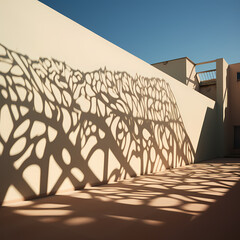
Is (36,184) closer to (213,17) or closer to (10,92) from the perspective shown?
(10,92)

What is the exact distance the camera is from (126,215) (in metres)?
2.21

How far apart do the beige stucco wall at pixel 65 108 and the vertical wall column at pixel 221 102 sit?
598 cm

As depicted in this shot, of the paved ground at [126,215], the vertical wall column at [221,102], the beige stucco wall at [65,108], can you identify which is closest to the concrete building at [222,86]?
the vertical wall column at [221,102]

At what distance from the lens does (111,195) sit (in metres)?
3.04

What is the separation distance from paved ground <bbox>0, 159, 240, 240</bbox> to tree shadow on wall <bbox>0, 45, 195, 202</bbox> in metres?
0.36

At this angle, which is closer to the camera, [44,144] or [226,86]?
[44,144]

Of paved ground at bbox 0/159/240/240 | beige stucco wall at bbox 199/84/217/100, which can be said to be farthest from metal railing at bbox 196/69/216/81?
paved ground at bbox 0/159/240/240

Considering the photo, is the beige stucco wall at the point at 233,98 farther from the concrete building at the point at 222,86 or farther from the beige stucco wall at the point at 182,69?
the beige stucco wall at the point at 182,69

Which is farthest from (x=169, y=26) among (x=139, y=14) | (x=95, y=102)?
(x=95, y=102)

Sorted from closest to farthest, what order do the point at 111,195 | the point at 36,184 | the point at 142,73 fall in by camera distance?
the point at 36,184 < the point at 111,195 < the point at 142,73

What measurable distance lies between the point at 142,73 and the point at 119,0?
12.8 feet

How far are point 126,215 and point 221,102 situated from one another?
31.7 feet

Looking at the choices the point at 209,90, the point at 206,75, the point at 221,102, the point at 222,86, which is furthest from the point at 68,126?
the point at 206,75

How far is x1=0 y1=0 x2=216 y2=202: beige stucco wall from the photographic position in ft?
8.47
